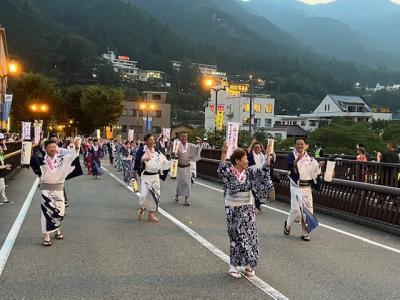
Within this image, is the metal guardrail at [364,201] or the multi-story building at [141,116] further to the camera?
the multi-story building at [141,116]

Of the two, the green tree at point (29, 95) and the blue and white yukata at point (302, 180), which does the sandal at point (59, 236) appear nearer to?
the blue and white yukata at point (302, 180)

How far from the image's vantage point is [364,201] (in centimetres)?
1114

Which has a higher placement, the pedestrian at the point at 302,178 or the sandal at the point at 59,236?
the pedestrian at the point at 302,178

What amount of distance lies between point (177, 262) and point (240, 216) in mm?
1238

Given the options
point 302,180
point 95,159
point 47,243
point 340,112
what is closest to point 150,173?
point 47,243

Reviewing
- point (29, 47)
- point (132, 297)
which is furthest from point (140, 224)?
point (29, 47)

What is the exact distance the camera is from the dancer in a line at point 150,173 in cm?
1048

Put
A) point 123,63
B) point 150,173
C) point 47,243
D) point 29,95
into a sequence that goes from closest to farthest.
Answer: point 47,243 < point 150,173 < point 29,95 < point 123,63

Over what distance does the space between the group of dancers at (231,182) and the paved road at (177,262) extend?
0.37 meters

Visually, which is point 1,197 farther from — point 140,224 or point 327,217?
point 327,217

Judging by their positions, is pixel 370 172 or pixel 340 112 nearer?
pixel 370 172

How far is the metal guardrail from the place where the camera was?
33.2ft

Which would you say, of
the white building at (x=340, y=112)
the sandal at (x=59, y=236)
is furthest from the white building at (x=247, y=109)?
the sandal at (x=59, y=236)

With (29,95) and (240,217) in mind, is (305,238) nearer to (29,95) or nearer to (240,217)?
(240,217)
